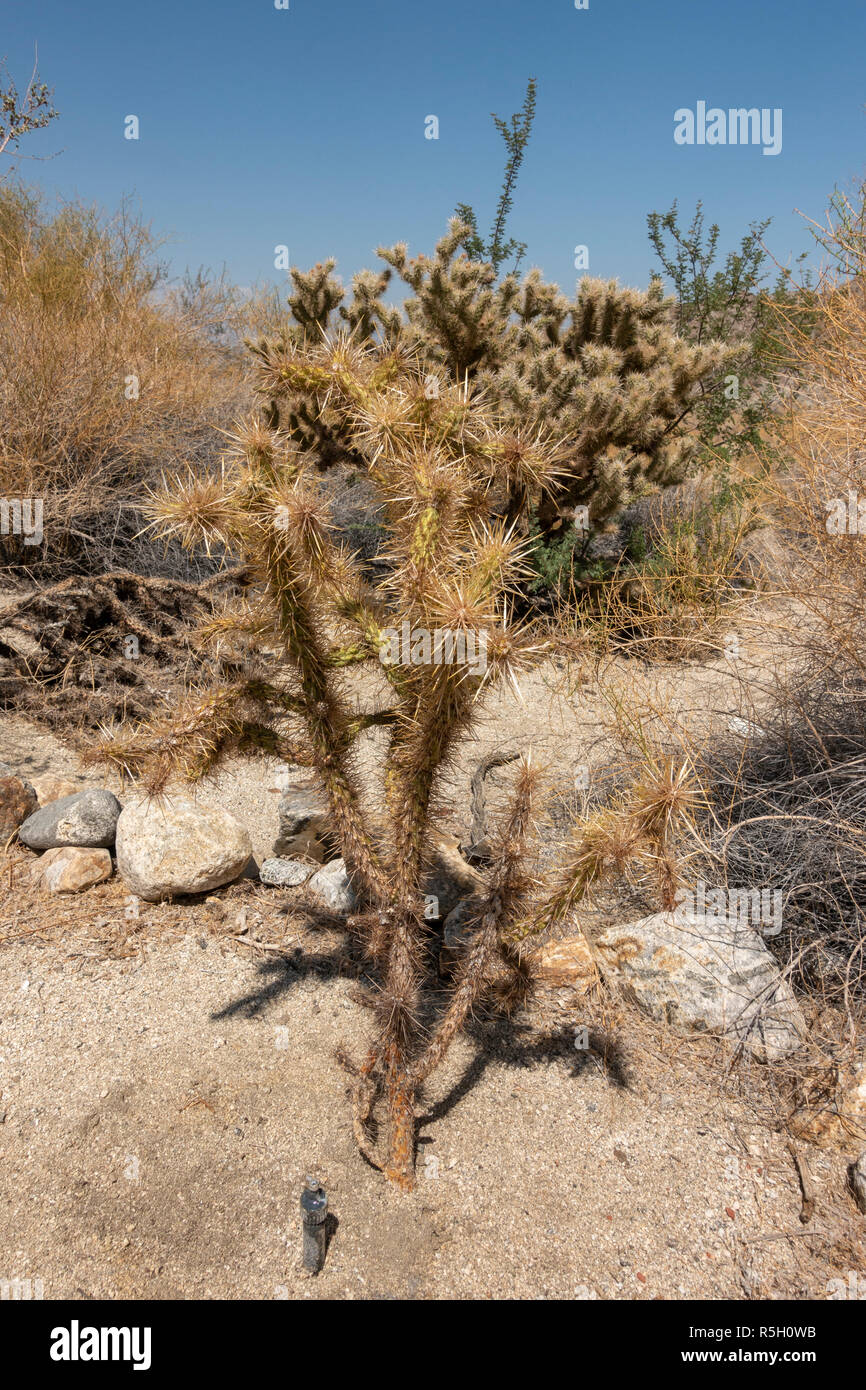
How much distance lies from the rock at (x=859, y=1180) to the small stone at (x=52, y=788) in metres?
3.31

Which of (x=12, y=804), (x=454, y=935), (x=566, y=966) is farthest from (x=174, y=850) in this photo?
(x=566, y=966)

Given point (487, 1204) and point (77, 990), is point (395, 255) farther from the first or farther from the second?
point (487, 1204)

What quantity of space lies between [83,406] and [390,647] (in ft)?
14.6

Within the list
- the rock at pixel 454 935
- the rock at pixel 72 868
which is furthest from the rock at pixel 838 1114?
the rock at pixel 72 868

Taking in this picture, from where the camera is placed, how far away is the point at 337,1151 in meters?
2.20

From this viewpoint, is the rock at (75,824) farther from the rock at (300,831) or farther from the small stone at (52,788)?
the rock at (300,831)

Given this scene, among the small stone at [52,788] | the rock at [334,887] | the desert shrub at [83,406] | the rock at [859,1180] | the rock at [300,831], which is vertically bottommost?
the rock at [859,1180]

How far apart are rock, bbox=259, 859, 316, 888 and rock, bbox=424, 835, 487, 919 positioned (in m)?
0.62

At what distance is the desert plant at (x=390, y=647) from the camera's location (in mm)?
1781

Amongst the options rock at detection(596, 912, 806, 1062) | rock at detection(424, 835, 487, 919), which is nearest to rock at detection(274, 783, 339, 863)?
rock at detection(424, 835, 487, 919)

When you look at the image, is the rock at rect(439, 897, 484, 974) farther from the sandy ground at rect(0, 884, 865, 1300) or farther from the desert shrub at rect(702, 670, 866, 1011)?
the desert shrub at rect(702, 670, 866, 1011)

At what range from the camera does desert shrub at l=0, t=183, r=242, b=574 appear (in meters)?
5.16

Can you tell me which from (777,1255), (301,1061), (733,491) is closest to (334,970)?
(301,1061)
